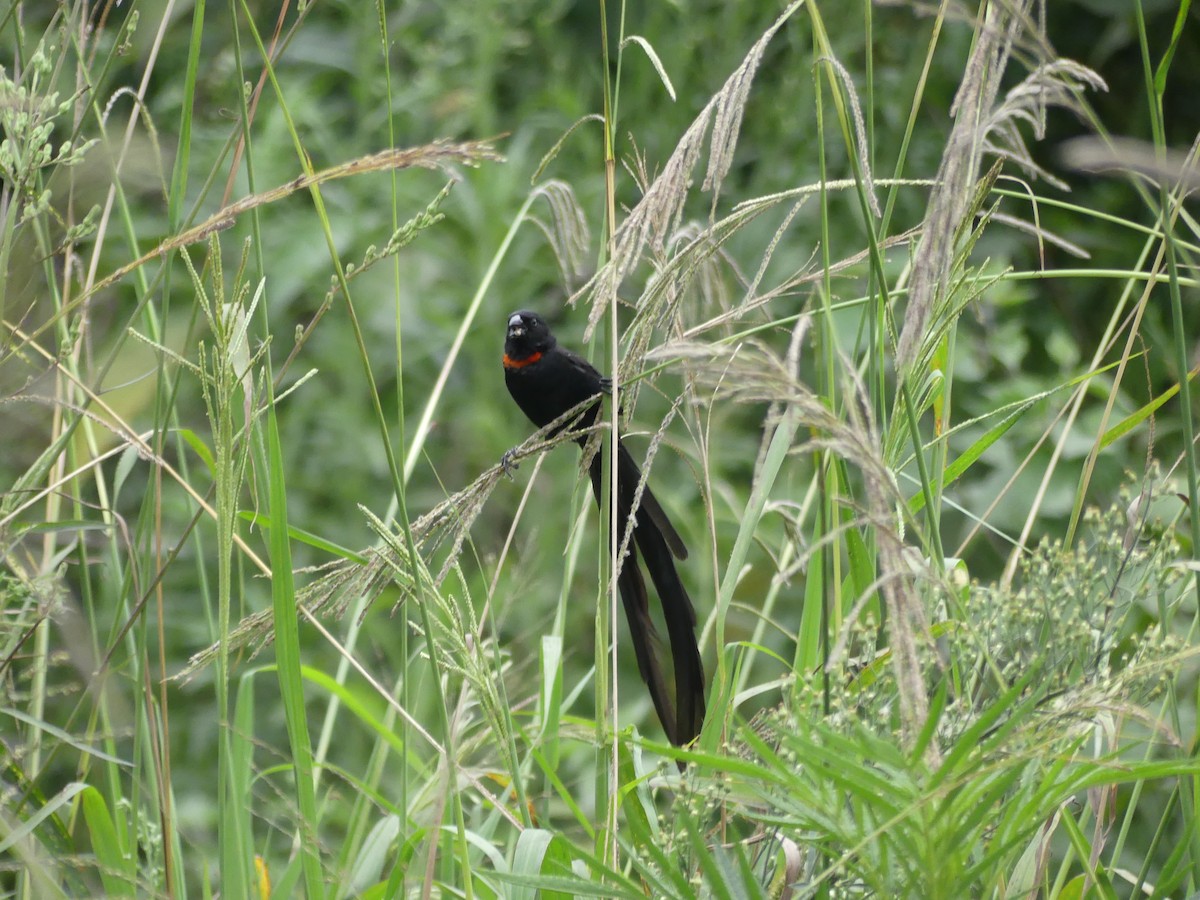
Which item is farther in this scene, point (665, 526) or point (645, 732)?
point (645, 732)

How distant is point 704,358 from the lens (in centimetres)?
91

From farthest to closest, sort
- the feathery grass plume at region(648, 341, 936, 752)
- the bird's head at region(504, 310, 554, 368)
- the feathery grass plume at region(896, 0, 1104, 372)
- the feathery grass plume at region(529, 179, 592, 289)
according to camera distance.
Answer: the bird's head at region(504, 310, 554, 368) < the feathery grass plume at region(529, 179, 592, 289) < the feathery grass plume at region(896, 0, 1104, 372) < the feathery grass plume at region(648, 341, 936, 752)

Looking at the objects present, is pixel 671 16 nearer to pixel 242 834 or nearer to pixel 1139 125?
pixel 1139 125

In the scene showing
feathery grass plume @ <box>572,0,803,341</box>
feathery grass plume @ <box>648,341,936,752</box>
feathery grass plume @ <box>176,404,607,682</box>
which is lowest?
feathery grass plume @ <box>176,404,607,682</box>

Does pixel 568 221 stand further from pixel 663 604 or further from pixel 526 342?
pixel 526 342

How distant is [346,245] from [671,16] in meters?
1.12

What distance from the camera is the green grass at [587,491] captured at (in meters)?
0.87

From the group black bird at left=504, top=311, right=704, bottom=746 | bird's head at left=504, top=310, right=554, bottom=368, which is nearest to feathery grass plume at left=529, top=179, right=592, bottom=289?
black bird at left=504, top=311, right=704, bottom=746

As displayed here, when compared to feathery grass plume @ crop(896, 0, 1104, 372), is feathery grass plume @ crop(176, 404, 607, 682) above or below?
below

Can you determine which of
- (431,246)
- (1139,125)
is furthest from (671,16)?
(1139,125)

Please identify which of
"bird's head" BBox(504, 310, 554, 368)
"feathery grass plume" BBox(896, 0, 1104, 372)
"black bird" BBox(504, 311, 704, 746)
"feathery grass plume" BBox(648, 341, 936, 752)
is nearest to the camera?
"feathery grass plume" BBox(648, 341, 936, 752)

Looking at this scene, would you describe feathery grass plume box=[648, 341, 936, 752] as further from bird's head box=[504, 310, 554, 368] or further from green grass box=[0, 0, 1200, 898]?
bird's head box=[504, 310, 554, 368]

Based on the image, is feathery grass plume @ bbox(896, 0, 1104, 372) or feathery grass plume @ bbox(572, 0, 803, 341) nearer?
feathery grass plume @ bbox(896, 0, 1104, 372)

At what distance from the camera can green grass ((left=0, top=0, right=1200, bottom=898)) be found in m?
0.87
